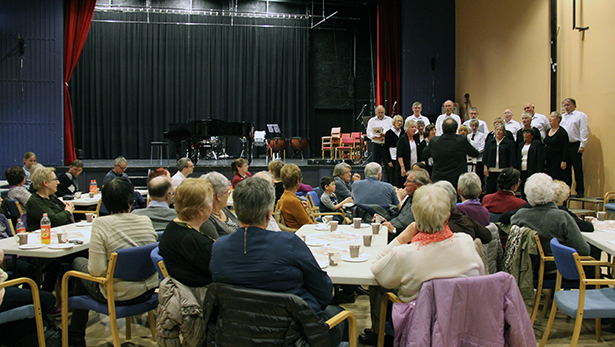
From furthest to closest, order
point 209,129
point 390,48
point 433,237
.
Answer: point 390,48, point 209,129, point 433,237

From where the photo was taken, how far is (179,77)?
13516 millimetres

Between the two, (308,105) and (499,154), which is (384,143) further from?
(308,105)

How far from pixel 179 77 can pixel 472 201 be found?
467 inches

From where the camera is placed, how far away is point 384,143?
7.71 meters

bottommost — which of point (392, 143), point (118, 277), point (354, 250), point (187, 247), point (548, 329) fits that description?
point (548, 329)

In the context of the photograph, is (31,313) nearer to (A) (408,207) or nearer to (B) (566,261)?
(A) (408,207)

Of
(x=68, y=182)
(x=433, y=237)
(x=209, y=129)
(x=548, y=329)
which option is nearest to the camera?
(x=433, y=237)

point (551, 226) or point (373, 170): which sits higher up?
point (373, 170)

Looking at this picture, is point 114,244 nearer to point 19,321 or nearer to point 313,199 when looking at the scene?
point 19,321

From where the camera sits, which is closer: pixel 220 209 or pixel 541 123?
pixel 220 209

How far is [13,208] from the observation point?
14.1ft

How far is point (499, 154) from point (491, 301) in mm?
5911

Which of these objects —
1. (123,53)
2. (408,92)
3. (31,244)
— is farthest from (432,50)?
(31,244)

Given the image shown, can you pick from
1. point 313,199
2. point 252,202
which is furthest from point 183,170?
point 252,202
